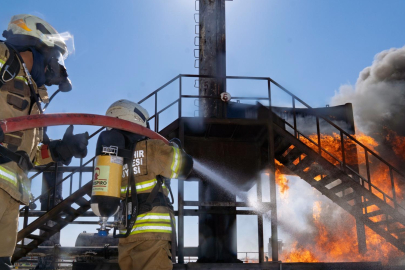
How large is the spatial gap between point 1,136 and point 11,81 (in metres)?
0.66

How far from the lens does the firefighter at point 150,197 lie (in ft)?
14.1

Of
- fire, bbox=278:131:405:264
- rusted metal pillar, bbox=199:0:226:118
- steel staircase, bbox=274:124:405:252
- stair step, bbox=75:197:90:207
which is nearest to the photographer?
stair step, bbox=75:197:90:207

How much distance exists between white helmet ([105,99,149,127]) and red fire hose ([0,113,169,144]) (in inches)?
11.5

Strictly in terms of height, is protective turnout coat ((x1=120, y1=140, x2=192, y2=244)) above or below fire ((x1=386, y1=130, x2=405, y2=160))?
below

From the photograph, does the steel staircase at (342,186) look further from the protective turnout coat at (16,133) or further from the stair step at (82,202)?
the protective turnout coat at (16,133)

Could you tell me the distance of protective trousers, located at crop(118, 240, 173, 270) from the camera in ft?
13.9

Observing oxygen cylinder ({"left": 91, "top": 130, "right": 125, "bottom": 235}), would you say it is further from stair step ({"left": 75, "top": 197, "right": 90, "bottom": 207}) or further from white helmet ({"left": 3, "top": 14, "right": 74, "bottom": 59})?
stair step ({"left": 75, "top": 197, "right": 90, "bottom": 207})

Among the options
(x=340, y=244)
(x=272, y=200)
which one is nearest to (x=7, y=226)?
(x=272, y=200)

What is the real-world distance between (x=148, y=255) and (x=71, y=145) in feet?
4.38

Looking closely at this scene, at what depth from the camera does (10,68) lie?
361cm

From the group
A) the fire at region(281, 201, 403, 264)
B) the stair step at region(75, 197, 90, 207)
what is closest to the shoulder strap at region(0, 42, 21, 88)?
the stair step at region(75, 197, 90, 207)

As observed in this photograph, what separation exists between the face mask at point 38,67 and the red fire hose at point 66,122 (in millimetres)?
475

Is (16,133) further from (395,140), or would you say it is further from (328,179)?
(395,140)

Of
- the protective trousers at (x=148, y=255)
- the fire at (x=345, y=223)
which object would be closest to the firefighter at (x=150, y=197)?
the protective trousers at (x=148, y=255)
